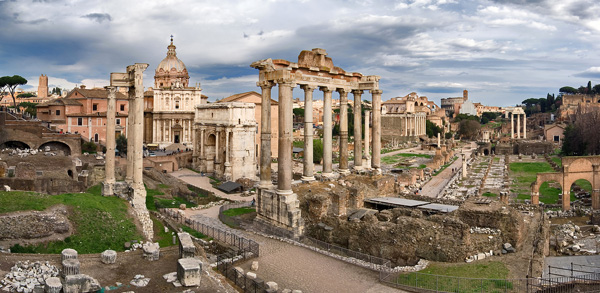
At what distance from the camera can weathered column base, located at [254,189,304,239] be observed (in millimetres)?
18516

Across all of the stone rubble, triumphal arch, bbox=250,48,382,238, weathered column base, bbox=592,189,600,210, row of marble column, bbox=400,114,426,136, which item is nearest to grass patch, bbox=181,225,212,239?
triumphal arch, bbox=250,48,382,238

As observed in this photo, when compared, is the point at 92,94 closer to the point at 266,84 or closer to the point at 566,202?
the point at 266,84

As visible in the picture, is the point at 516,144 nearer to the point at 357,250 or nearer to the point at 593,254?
the point at 593,254

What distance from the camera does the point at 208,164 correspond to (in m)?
46.2

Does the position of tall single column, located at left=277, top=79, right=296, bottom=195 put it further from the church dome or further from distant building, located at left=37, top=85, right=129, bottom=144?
the church dome

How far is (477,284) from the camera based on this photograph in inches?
513

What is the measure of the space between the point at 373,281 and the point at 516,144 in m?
87.3

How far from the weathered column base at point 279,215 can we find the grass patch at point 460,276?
564 centimetres

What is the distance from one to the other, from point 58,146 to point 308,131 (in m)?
33.1

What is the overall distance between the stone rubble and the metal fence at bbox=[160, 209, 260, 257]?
20.3 feet

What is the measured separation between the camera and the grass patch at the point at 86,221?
14.2 m

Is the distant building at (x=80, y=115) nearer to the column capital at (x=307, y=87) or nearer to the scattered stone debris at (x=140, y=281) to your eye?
the column capital at (x=307, y=87)

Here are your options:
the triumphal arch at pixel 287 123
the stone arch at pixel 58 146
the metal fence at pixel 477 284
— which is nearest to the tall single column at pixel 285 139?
the triumphal arch at pixel 287 123

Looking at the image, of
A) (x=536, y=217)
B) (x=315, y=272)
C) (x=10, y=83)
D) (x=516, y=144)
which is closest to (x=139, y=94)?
(x=315, y=272)
